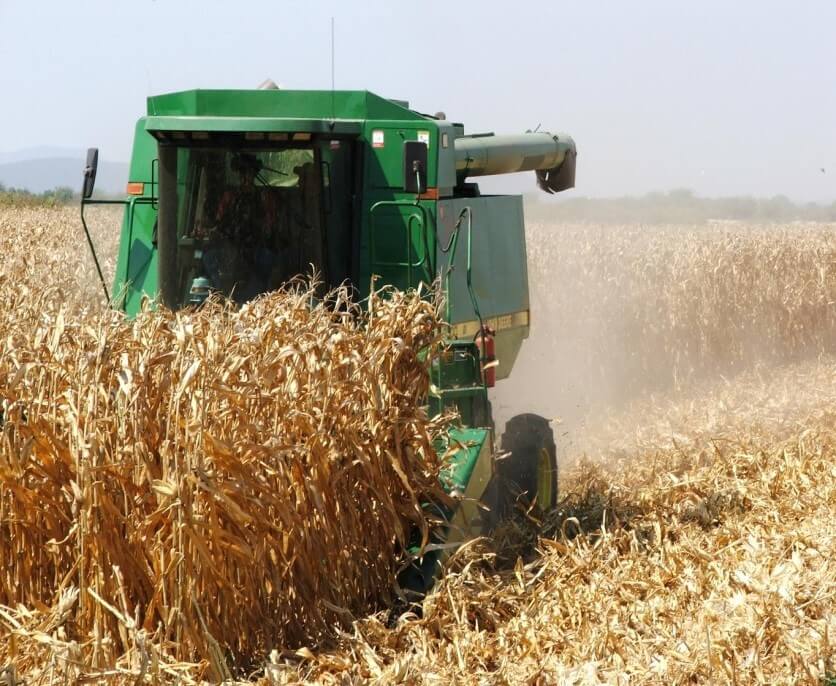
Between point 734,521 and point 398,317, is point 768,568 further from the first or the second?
point 398,317

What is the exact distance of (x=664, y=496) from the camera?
7008 mm

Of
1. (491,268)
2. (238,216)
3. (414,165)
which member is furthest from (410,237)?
(491,268)

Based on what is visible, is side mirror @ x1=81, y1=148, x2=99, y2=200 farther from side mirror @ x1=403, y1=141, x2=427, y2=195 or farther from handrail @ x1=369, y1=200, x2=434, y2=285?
side mirror @ x1=403, y1=141, x2=427, y2=195

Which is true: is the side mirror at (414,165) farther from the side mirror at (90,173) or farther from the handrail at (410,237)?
the side mirror at (90,173)

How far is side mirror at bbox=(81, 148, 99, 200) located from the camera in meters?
6.73

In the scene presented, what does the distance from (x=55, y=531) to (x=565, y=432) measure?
6643 mm

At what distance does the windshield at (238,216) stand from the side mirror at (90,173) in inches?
27.9

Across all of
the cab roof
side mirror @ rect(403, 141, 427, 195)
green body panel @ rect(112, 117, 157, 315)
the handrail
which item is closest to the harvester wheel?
the handrail

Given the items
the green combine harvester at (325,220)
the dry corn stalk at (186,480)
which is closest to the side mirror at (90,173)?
the green combine harvester at (325,220)

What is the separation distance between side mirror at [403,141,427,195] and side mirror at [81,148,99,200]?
5.86ft

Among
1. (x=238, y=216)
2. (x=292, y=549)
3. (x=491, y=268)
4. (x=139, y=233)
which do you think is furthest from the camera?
(x=491, y=268)

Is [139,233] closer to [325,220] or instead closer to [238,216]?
[238,216]

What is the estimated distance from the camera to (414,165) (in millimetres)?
6176

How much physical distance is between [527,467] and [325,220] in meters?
1.82
